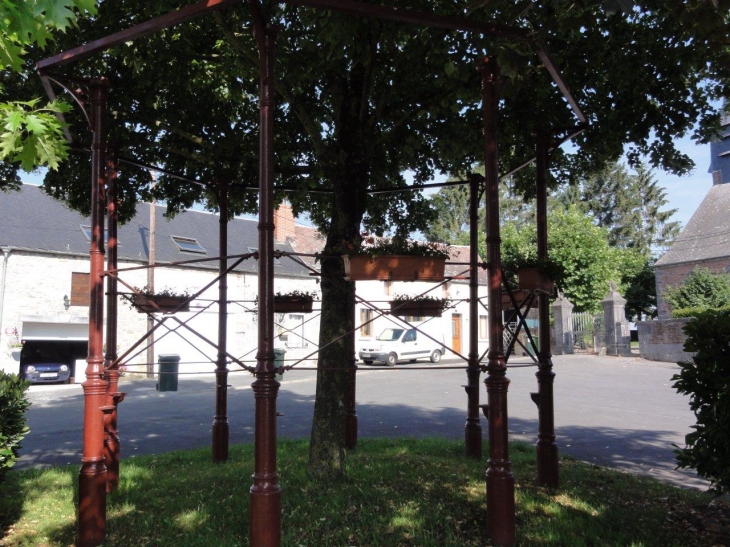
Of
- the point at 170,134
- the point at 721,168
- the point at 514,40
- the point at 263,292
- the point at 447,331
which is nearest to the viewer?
the point at 263,292

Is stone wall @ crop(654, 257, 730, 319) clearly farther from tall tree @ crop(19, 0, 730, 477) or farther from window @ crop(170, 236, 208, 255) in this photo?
tall tree @ crop(19, 0, 730, 477)

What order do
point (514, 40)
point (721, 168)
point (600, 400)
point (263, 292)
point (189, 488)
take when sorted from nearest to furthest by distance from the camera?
point (263, 292) < point (514, 40) < point (189, 488) < point (600, 400) < point (721, 168)

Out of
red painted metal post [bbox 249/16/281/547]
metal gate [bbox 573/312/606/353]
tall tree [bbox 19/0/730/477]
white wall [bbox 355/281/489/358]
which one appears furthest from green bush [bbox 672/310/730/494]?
metal gate [bbox 573/312/606/353]

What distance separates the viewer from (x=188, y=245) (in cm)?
2811

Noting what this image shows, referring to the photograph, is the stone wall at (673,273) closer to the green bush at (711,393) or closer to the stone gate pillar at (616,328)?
the stone gate pillar at (616,328)

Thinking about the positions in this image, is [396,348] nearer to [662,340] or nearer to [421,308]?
[662,340]

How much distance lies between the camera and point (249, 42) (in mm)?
6008

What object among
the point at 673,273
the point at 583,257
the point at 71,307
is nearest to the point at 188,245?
the point at 71,307

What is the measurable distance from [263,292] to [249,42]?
3.01m

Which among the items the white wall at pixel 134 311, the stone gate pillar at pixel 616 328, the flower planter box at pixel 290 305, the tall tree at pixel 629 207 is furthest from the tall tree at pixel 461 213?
the flower planter box at pixel 290 305

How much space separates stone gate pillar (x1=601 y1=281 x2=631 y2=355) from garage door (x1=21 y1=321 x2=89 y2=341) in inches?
801

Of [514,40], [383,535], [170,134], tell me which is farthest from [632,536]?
[170,134]

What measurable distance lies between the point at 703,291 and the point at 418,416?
19268 mm

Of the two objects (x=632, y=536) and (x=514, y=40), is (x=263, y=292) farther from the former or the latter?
(x=632, y=536)
